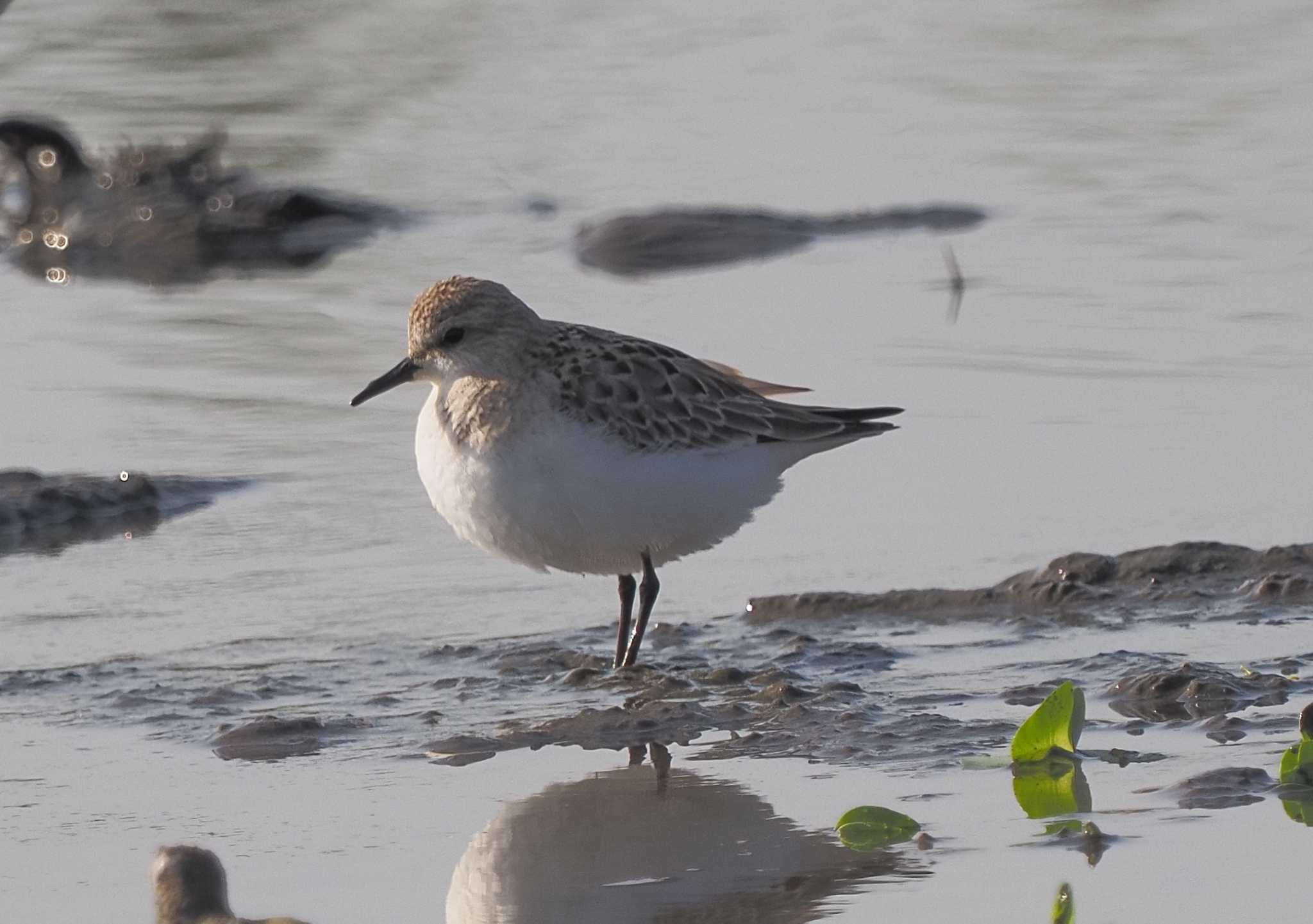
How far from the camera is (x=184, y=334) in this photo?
30.8 feet

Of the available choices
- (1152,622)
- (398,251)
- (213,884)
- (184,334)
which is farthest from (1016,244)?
(213,884)

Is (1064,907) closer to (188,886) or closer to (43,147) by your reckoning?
(188,886)

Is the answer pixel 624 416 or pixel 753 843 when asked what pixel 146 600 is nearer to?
pixel 624 416

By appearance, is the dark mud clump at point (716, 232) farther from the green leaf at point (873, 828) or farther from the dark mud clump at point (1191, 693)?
the green leaf at point (873, 828)

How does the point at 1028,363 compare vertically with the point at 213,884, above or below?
above

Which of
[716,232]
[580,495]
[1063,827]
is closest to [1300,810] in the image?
[1063,827]

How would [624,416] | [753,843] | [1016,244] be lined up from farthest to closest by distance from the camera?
[1016,244] → [624,416] → [753,843]

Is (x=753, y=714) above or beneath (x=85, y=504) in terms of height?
beneath

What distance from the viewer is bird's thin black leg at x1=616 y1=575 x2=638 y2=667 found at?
5.91 metres

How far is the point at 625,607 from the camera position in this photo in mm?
6016

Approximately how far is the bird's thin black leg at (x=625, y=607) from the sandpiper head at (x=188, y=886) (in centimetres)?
210

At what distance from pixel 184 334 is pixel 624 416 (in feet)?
13.2

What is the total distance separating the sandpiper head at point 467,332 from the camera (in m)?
5.98

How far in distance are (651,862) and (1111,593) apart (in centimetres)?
221
